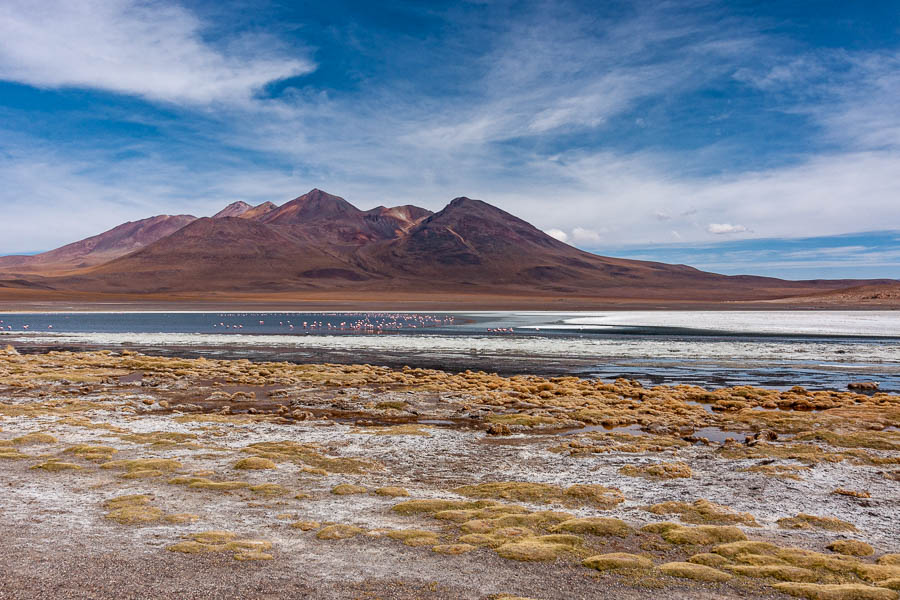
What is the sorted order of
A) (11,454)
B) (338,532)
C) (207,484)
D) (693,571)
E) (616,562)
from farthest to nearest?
1. (11,454)
2. (207,484)
3. (338,532)
4. (616,562)
5. (693,571)

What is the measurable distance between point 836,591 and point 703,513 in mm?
3916

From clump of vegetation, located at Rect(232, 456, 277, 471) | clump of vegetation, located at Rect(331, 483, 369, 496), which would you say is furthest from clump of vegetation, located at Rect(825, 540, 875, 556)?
clump of vegetation, located at Rect(232, 456, 277, 471)

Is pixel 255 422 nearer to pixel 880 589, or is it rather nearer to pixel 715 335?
pixel 880 589

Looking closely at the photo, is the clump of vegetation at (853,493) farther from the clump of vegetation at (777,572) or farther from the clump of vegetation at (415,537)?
the clump of vegetation at (415,537)

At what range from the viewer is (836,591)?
8758 mm

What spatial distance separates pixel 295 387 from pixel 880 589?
84.2 ft

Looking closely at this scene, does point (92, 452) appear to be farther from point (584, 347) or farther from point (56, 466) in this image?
point (584, 347)

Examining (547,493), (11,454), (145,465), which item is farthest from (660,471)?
(11,454)

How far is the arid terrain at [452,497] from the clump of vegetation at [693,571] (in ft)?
0.10

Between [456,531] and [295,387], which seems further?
[295,387]

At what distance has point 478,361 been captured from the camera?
4322 cm

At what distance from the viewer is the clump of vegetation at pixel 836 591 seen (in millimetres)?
8602

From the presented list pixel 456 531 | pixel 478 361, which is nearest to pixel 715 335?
pixel 478 361

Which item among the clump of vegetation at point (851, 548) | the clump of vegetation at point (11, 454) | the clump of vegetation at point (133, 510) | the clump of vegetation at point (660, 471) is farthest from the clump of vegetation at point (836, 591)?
the clump of vegetation at point (11, 454)
